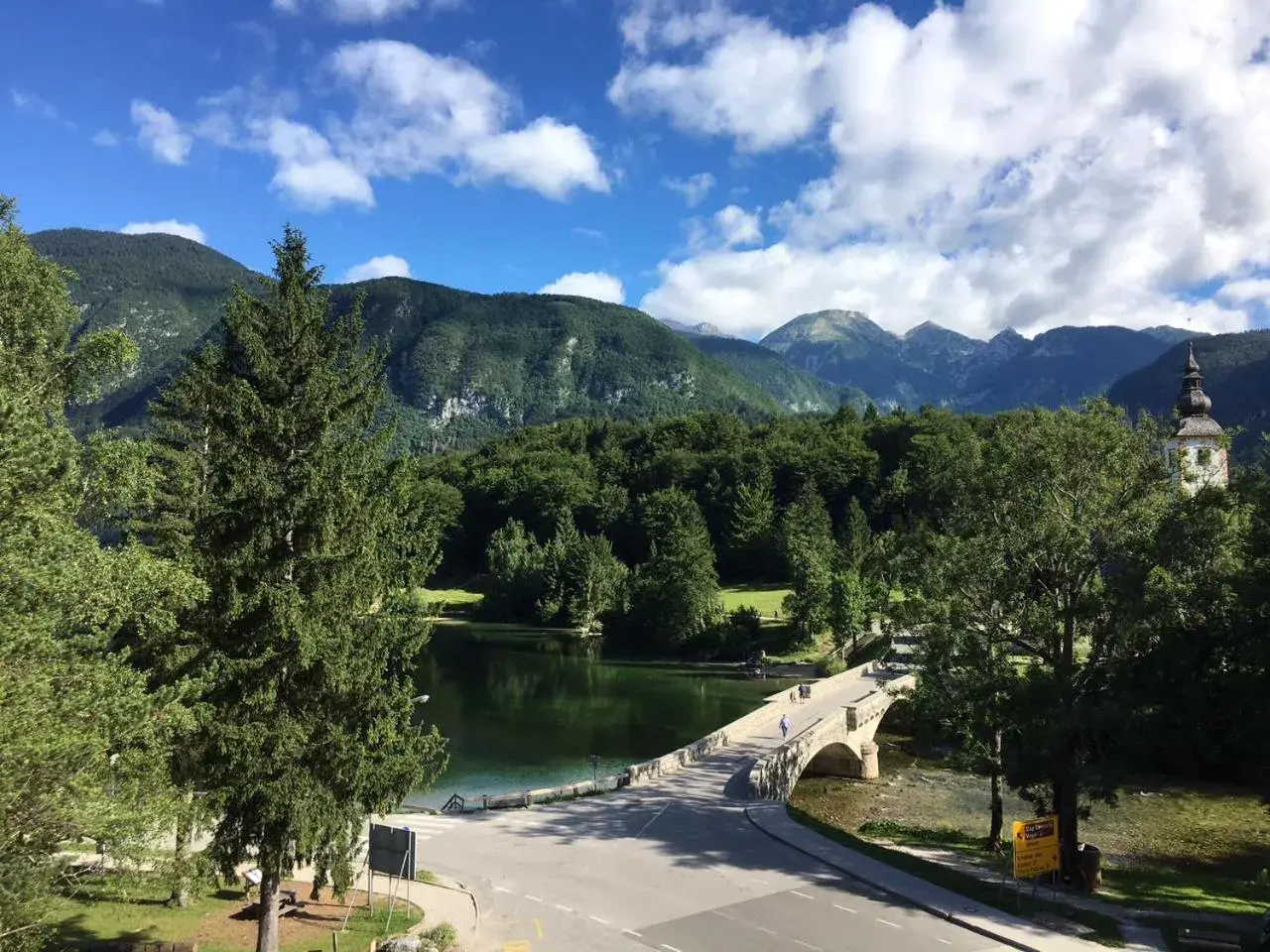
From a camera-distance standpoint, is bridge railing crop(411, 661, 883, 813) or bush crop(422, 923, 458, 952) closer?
bush crop(422, 923, 458, 952)

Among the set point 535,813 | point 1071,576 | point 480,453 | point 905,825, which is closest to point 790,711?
point 905,825

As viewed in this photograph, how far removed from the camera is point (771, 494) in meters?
124

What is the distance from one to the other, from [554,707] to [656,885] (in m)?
37.0

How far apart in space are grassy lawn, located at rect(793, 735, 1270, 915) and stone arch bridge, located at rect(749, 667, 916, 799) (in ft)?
3.72

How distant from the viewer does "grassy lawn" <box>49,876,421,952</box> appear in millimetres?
16844

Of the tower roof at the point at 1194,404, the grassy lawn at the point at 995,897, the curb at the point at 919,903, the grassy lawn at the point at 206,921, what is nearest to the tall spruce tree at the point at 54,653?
the grassy lawn at the point at 206,921

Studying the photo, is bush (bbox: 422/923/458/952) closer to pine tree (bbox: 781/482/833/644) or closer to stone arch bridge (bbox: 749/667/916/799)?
stone arch bridge (bbox: 749/667/916/799)

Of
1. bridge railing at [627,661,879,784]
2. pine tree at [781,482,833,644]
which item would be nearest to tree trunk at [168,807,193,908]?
bridge railing at [627,661,879,784]

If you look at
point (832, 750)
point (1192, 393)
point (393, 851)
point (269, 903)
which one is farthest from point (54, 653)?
point (1192, 393)

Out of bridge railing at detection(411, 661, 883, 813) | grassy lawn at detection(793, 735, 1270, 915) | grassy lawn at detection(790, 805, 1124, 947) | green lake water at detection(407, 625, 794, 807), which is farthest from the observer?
green lake water at detection(407, 625, 794, 807)

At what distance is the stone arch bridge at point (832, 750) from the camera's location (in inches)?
1249

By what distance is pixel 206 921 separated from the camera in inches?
710

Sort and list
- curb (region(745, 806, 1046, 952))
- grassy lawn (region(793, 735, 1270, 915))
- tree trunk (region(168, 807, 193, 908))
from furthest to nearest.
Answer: grassy lawn (region(793, 735, 1270, 915)), curb (region(745, 806, 1046, 952)), tree trunk (region(168, 807, 193, 908))

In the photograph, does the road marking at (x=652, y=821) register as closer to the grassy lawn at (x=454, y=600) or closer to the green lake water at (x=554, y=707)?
the green lake water at (x=554, y=707)
